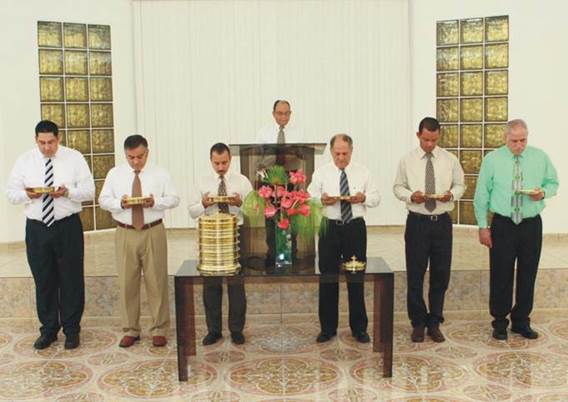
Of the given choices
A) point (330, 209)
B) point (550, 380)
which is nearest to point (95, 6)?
point (330, 209)

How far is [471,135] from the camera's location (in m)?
8.95

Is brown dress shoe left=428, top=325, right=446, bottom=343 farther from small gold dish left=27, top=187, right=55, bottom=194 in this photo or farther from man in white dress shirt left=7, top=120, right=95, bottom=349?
small gold dish left=27, top=187, right=55, bottom=194

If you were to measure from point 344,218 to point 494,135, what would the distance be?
4166mm

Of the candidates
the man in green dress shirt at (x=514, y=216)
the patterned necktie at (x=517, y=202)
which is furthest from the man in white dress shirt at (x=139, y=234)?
the patterned necktie at (x=517, y=202)

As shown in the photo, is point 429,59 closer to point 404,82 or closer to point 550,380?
point 404,82

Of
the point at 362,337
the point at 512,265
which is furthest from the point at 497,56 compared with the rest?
the point at 362,337

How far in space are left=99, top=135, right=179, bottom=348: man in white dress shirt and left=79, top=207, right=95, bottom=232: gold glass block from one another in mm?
3782

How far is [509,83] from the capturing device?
8.63 metres

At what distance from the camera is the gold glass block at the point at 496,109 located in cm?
871

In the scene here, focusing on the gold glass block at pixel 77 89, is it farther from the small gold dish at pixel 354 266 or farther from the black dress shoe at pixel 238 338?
the small gold dish at pixel 354 266

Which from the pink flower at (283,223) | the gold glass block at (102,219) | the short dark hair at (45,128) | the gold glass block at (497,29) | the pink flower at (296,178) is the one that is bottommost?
the gold glass block at (102,219)

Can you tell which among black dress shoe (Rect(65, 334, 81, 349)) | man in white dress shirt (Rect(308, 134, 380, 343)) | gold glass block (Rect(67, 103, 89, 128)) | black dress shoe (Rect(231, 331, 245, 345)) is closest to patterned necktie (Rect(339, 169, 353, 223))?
man in white dress shirt (Rect(308, 134, 380, 343))

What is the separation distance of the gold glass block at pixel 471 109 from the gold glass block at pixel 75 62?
191 inches

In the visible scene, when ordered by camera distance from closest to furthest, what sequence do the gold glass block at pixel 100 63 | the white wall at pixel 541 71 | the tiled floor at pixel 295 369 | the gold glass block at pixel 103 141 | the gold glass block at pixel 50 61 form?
the tiled floor at pixel 295 369
the white wall at pixel 541 71
the gold glass block at pixel 50 61
the gold glass block at pixel 100 63
the gold glass block at pixel 103 141
